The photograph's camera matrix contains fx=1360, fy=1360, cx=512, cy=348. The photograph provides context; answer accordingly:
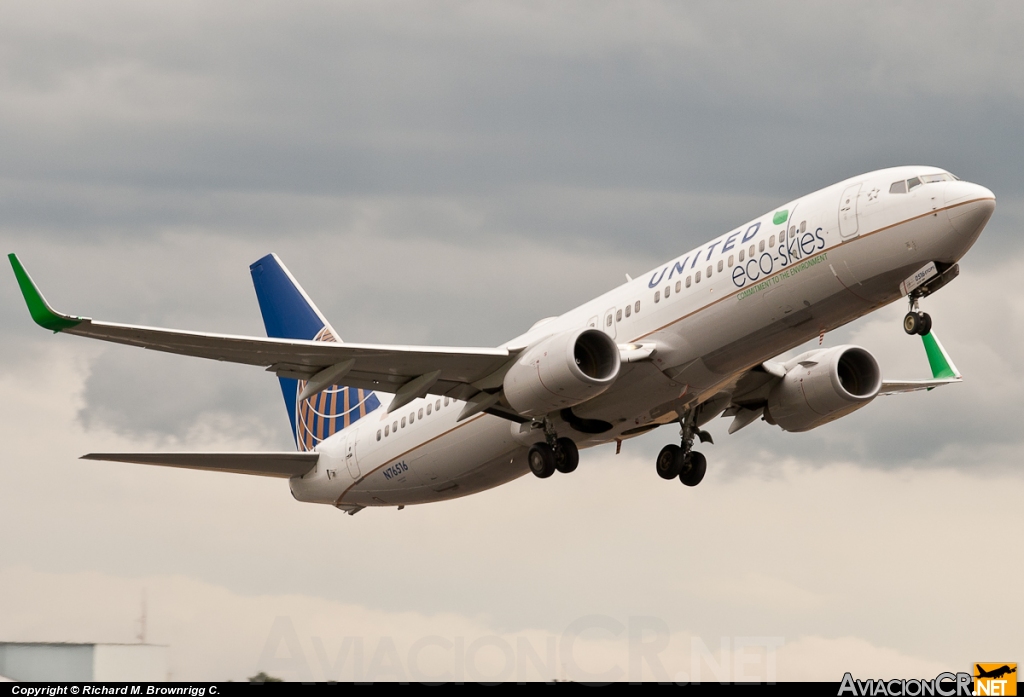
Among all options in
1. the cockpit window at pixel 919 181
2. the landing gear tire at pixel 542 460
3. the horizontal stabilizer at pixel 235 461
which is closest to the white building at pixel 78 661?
the horizontal stabilizer at pixel 235 461

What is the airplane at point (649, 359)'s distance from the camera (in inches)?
1134

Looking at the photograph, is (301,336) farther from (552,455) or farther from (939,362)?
(939,362)

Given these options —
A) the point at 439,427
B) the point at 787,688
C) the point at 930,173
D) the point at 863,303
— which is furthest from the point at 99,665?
the point at 930,173

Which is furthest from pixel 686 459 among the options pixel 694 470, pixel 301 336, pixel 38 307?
pixel 38 307

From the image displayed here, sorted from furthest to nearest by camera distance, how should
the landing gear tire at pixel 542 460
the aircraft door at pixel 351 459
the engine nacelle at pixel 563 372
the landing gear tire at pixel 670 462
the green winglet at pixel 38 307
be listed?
the aircraft door at pixel 351 459 → the landing gear tire at pixel 670 462 → the landing gear tire at pixel 542 460 → the engine nacelle at pixel 563 372 → the green winglet at pixel 38 307

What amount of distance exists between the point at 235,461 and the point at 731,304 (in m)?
15.6

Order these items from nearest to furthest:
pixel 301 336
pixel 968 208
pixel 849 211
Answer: pixel 968 208, pixel 849 211, pixel 301 336

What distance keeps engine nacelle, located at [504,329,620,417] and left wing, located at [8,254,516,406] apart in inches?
46.2

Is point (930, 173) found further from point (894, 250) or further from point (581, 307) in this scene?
point (581, 307)

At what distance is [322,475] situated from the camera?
40000 mm

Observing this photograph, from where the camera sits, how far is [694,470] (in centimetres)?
3669

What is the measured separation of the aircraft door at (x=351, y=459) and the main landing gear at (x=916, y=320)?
16452 millimetres

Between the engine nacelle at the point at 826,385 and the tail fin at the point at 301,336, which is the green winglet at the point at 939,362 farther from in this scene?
the tail fin at the point at 301,336

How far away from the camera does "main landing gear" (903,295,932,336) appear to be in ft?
95.3
